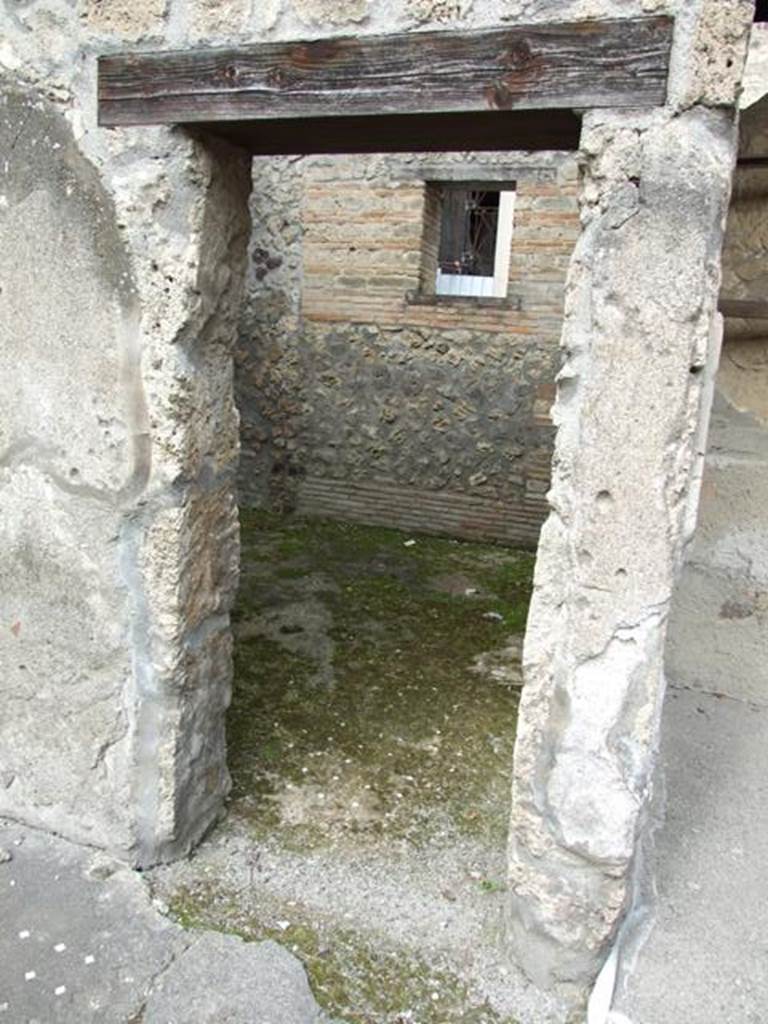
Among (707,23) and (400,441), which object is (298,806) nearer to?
(707,23)

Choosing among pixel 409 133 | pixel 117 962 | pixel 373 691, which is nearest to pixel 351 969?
pixel 117 962

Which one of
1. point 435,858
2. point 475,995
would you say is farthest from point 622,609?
point 435,858

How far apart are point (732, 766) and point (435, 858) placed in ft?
3.59

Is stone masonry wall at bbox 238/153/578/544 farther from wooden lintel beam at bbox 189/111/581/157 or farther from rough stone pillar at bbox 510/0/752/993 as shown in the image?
rough stone pillar at bbox 510/0/752/993

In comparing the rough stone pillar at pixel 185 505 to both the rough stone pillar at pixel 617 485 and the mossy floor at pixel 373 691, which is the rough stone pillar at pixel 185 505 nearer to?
the mossy floor at pixel 373 691

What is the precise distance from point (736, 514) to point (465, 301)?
373 cm

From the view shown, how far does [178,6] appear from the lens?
2.04 meters

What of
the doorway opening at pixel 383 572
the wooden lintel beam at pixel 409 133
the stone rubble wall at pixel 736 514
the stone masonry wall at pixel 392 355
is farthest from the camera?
the stone masonry wall at pixel 392 355

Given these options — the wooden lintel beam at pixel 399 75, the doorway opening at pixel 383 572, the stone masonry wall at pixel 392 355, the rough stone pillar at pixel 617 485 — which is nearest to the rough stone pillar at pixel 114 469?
the wooden lintel beam at pixel 399 75

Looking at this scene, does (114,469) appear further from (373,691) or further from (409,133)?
(373,691)

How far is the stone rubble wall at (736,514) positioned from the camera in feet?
10.6

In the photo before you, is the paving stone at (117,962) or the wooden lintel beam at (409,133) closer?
the wooden lintel beam at (409,133)

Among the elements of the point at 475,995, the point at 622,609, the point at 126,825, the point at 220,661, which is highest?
the point at 622,609

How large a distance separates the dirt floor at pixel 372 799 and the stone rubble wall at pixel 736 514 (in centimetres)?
87
